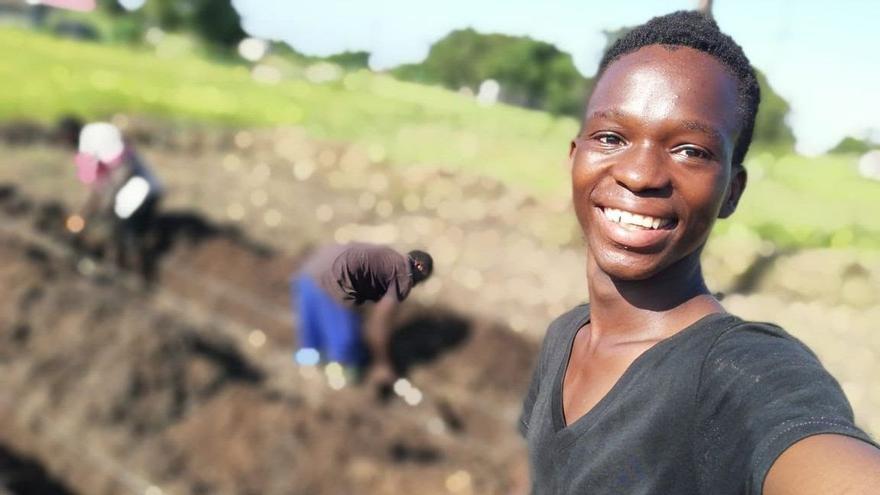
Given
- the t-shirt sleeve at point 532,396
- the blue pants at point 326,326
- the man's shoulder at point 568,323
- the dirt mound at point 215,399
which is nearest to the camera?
the man's shoulder at point 568,323

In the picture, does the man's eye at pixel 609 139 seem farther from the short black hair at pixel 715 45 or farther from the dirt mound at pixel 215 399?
the dirt mound at pixel 215 399

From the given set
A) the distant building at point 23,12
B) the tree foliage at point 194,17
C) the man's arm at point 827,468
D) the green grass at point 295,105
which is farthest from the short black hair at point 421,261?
the distant building at point 23,12

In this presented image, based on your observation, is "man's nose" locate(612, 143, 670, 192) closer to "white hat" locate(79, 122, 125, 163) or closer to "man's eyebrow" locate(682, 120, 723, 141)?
"man's eyebrow" locate(682, 120, 723, 141)

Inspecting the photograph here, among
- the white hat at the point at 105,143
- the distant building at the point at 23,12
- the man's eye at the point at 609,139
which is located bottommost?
the man's eye at the point at 609,139

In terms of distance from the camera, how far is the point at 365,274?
1.11 meters

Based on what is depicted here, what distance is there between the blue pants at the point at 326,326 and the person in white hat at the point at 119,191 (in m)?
3.09

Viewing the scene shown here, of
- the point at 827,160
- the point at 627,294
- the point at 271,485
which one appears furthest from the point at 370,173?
the point at 627,294

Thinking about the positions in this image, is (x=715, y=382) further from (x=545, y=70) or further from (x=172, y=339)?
(x=545, y=70)

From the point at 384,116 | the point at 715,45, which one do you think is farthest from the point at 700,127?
the point at 384,116

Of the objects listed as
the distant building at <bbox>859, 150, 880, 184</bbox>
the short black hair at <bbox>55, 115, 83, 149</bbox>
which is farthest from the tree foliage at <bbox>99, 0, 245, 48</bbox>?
the distant building at <bbox>859, 150, 880, 184</bbox>

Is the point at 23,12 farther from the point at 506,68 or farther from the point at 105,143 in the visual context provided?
the point at 105,143

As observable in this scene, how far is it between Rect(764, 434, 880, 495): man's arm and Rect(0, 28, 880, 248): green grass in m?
8.50

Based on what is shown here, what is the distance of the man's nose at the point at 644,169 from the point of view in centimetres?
97

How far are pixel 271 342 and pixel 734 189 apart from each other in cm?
658
